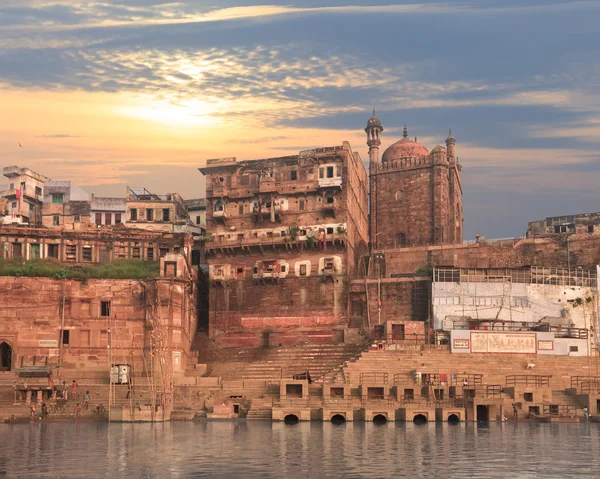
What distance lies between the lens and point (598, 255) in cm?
6112

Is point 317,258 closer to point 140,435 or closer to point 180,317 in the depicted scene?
point 180,317

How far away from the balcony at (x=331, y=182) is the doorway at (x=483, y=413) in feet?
66.1

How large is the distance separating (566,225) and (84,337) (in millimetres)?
34888

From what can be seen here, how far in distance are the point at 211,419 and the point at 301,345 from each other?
34.1 feet

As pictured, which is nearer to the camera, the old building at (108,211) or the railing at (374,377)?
the railing at (374,377)

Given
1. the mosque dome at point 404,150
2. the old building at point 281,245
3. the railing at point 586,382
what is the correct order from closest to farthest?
the railing at point 586,382, the old building at point 281,245, the mosque dome at point 404,150

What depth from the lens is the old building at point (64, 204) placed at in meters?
73.0

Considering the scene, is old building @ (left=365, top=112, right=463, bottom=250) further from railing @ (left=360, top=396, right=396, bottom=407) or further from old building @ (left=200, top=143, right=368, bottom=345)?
railing @ (left=360, top=396, right=396, bottom=407)

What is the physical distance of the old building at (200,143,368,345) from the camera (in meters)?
59.5

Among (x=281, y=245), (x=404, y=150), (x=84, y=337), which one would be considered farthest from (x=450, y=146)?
(x=84, y=337)

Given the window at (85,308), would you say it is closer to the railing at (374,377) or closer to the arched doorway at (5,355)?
the arched doorway at (5,355)

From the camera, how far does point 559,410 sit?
153 ft

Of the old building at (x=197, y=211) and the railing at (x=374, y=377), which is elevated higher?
the old building at (x=197, y=211)

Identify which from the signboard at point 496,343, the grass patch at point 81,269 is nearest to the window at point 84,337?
the grass patch at point 81,269
